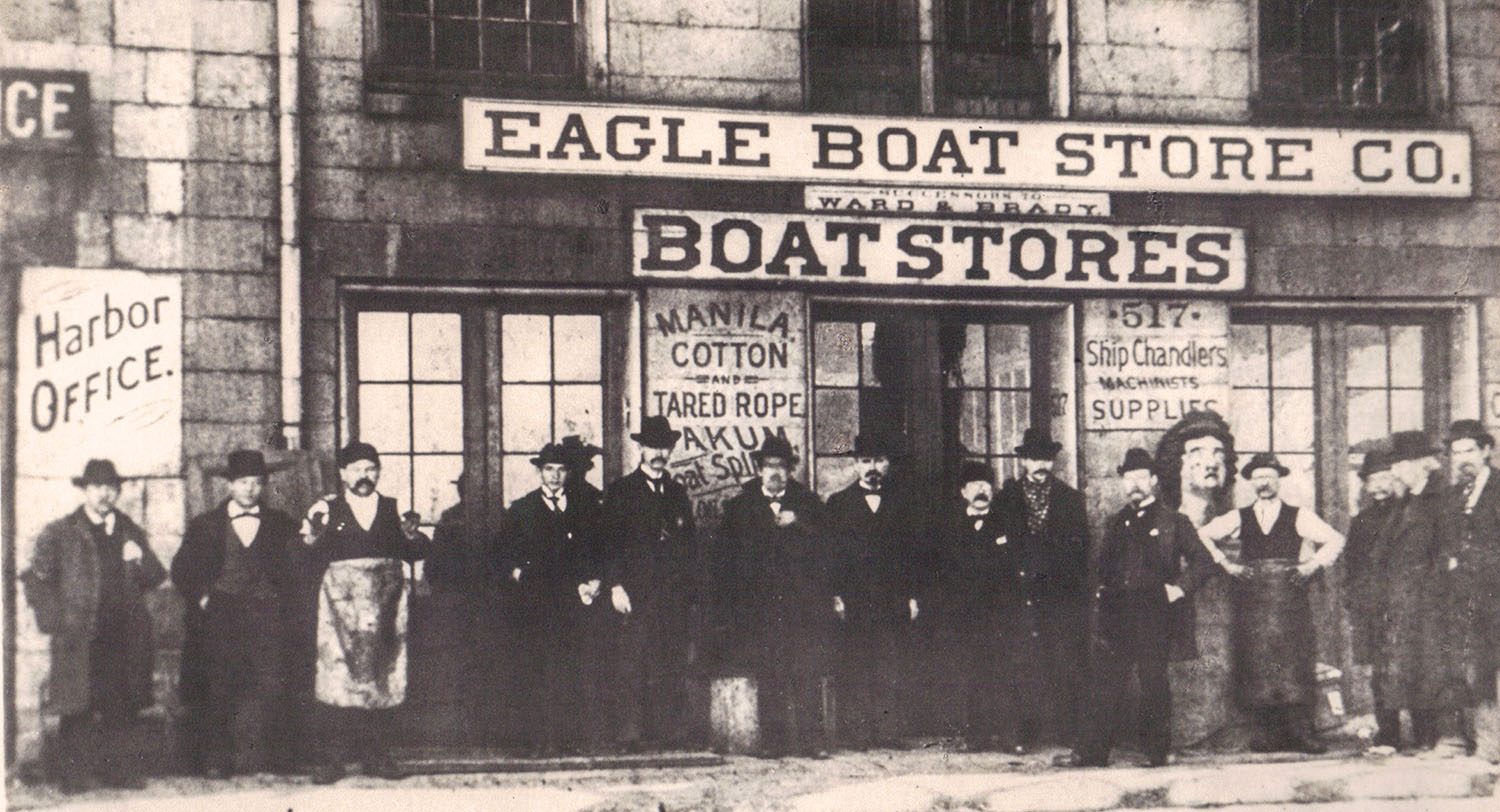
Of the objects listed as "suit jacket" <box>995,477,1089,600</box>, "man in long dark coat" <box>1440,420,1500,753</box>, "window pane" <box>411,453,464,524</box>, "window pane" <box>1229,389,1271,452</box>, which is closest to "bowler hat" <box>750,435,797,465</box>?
"suit jacket" <box>995,477,1089,600</box>

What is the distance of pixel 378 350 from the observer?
27.0ft

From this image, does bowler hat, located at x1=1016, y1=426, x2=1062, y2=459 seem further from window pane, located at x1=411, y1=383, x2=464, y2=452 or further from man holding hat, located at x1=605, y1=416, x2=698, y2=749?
window pane, located at x1=411, y1=383, x2=464, y2=452

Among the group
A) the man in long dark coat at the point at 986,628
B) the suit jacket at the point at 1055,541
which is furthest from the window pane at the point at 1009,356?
the man in long dark coat at the point at 986,628

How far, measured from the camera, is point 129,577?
779cm

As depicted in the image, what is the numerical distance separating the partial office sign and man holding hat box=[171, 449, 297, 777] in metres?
3.54

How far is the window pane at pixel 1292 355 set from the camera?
29.9ft

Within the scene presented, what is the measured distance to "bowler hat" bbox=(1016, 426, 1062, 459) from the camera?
8.72 metres

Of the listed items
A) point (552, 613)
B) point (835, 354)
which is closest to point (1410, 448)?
point (835, 354)

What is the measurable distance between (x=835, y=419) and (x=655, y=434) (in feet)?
3.69

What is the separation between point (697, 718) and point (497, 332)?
2.48 metres

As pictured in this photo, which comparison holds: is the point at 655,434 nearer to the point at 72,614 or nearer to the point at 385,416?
the point at 385,416

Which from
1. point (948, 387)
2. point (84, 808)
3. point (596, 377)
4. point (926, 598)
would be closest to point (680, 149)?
point (596, 377)

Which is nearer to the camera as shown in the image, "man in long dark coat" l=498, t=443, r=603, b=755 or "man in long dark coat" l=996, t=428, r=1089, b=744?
"man in long dark coat" l=498, t=443, r=603, b=755

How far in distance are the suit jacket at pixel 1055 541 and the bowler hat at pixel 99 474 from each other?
16.3 ft
